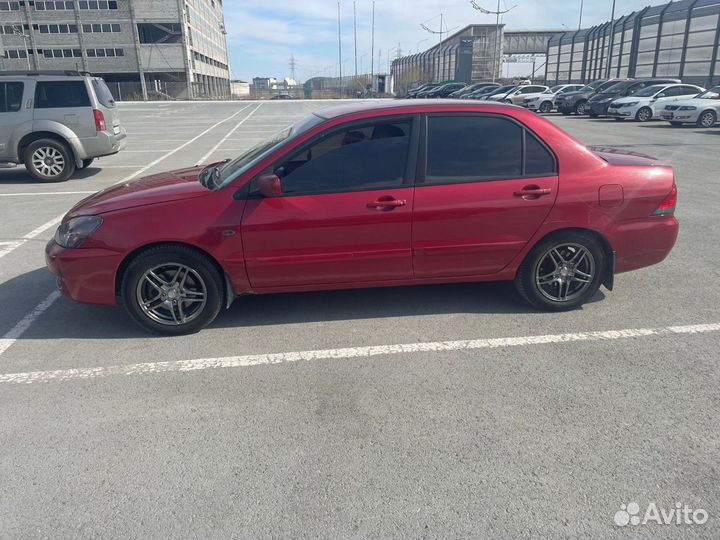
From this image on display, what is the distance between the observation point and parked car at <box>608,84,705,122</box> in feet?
74.7

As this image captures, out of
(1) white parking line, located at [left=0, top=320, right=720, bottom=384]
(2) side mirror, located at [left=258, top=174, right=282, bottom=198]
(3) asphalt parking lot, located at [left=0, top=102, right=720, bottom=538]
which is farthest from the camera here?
(2) side mirror, located at [left=258, top=174, right=282, bottom=198]

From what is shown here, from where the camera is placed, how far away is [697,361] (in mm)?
3639

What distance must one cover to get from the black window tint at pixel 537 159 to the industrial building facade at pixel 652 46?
35.2m

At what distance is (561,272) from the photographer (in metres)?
4.42

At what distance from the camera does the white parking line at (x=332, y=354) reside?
361 centimetres

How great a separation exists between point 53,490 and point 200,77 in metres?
86.5

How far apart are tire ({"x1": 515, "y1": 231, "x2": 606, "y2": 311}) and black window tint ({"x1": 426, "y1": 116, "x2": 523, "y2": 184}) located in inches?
26.3

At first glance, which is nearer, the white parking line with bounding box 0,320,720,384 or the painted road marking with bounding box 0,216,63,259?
the white parking line with bounding box 0,320,720,384

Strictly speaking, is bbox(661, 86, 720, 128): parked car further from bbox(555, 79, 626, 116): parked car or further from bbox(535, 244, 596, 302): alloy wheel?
bbox(535, 244, 596, 302): alloy wheel

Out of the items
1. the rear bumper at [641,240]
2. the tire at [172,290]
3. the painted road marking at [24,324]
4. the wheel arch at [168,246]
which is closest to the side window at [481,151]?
the rear bumper at [641,240]

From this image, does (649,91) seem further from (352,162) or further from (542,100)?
(352,162)

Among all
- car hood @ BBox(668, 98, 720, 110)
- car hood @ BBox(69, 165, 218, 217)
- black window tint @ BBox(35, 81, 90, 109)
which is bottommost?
car hood @ BBox(69, 165, 218, 217)

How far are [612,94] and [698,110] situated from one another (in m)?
7.21

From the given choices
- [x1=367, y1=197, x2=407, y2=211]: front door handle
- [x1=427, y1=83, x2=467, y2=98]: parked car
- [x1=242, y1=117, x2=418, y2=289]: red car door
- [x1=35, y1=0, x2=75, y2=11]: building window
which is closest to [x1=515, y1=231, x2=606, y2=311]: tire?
[x1=242, y1=117, x2=418, y2=289]: red car door
